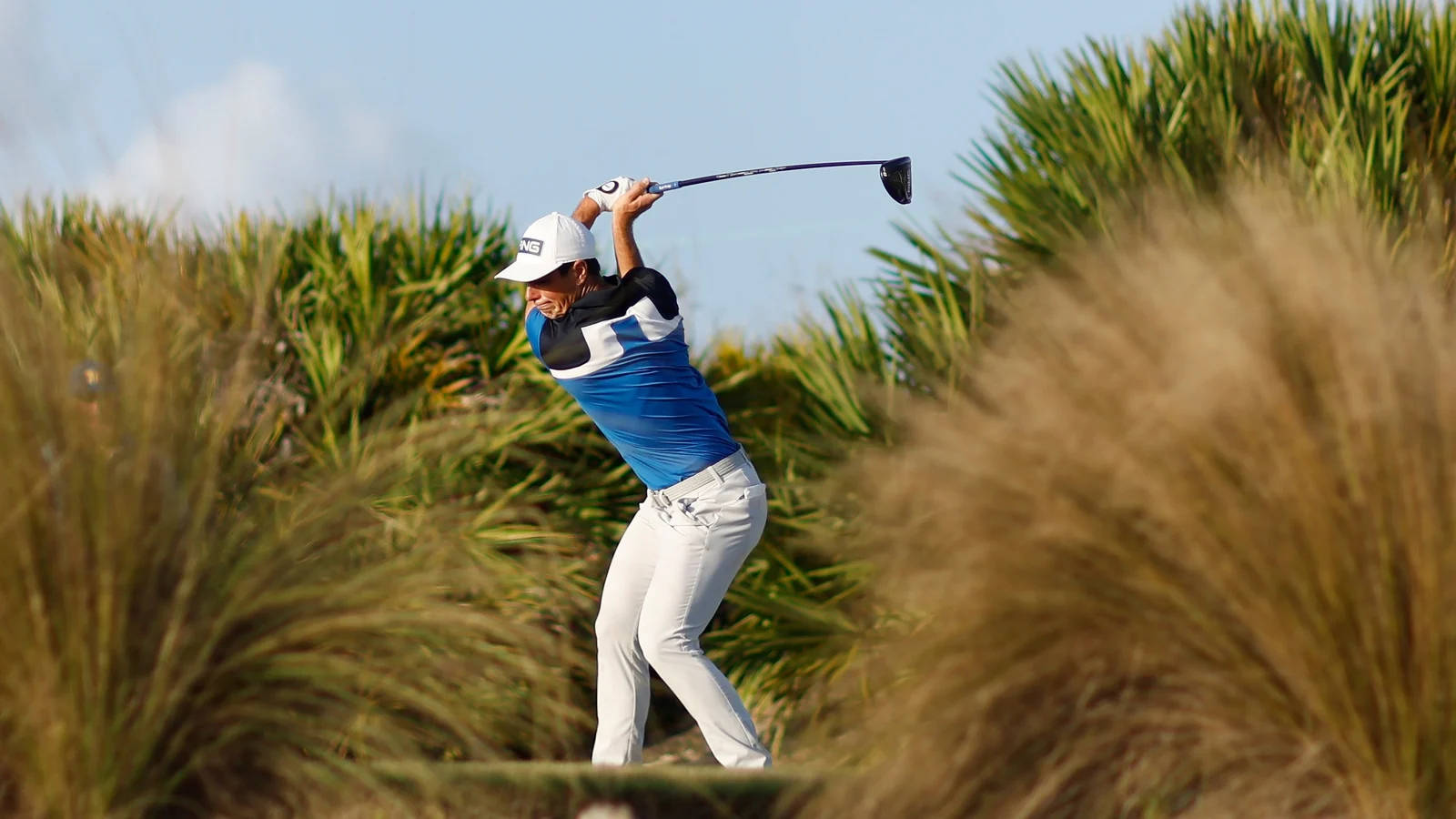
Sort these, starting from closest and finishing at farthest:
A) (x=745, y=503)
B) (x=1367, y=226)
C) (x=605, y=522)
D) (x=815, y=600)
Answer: (x=1367, y=226) < (x=745, y=503) < (x=815, y=600) < (x=605, y=522)

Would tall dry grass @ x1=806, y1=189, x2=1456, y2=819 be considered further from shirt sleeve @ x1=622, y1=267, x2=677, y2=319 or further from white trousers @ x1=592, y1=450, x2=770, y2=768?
shirt sleeve @ x1=622, y1=267, x2=677, y2=319

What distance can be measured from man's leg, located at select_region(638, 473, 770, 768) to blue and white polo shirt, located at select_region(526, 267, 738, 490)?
0.17 meters

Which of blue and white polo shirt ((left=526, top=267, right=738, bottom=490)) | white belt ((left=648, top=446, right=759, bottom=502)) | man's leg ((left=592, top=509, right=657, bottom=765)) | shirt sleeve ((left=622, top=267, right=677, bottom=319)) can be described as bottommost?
man's leg ((left=592, top=509, right=657, bottom=765))

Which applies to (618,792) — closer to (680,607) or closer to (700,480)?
(680,607)

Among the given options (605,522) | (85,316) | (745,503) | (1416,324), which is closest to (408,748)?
(85,316)

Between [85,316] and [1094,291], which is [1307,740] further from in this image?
[85,316]

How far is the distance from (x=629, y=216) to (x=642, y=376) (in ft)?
2.57

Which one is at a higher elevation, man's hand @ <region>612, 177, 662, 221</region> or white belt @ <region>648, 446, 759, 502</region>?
man's hand @ <region>612, 177, 662, 221</region>

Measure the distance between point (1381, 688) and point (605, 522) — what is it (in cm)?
555

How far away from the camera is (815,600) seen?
25.1ft

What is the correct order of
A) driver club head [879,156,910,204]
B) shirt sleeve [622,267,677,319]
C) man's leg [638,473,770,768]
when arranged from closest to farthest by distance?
1. man's leg [638,473,770,768]
2. shirt sleeve [622,267,677,319]
3. driver club head [879,156,910,204]

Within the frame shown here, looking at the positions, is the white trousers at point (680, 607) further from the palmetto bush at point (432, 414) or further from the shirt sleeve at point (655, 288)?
the shirt sleeve at point (655, 288)

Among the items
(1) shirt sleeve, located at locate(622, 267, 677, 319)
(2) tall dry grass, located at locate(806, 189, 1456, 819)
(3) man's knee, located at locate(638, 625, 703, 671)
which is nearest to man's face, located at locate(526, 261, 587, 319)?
(1) shirt sleeve, located at locate(622, 267, 677, 319)

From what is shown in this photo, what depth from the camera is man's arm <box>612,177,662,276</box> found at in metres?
6.33
